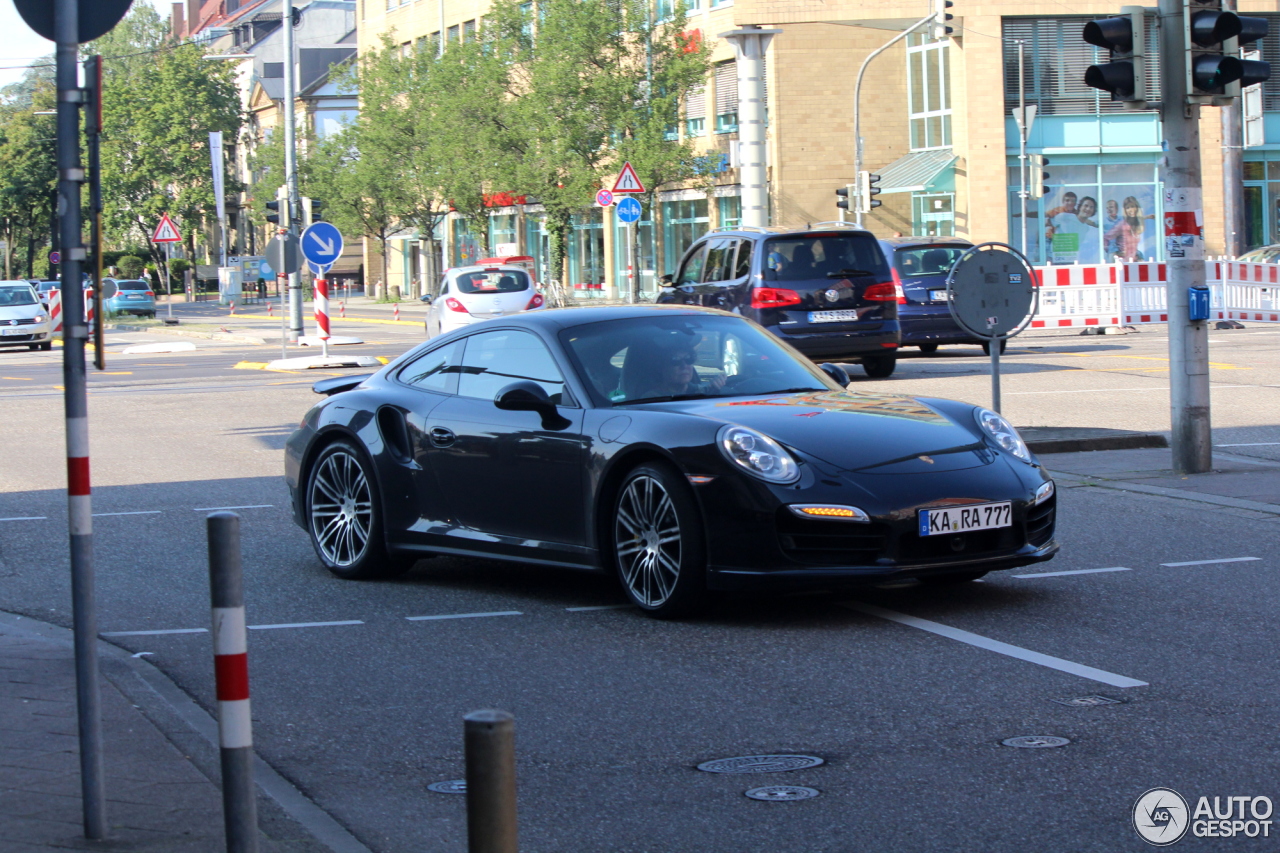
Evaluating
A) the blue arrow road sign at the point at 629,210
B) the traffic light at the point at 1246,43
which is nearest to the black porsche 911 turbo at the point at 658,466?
the traffic light at the point at 1246,43

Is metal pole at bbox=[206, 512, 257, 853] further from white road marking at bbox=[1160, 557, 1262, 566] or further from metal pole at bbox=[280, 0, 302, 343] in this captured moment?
metal pole at bbox=[280, 0, 302, 343]

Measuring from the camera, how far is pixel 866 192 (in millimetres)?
41125

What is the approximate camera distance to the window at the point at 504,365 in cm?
774

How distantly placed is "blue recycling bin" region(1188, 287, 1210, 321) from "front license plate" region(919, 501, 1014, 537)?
15.4 feet

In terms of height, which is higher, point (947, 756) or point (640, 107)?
point (640, 107)

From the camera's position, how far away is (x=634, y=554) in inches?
279

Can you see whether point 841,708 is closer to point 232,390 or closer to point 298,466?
point 298,466

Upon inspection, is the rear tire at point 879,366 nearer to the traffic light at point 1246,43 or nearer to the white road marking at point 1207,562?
the traffic light at point 1246,43

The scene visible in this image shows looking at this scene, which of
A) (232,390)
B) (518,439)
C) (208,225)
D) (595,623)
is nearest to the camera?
(595,623)

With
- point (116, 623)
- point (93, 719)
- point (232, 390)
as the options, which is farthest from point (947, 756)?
point (232, 390)

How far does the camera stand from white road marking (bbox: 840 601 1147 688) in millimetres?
5820

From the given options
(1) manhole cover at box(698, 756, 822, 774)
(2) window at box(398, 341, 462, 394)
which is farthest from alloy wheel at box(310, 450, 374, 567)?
(1) manhole cover at box(698, 756, 822, 774)

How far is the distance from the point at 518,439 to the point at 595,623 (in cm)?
101

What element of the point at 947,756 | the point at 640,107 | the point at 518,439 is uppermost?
the point at 640,107
